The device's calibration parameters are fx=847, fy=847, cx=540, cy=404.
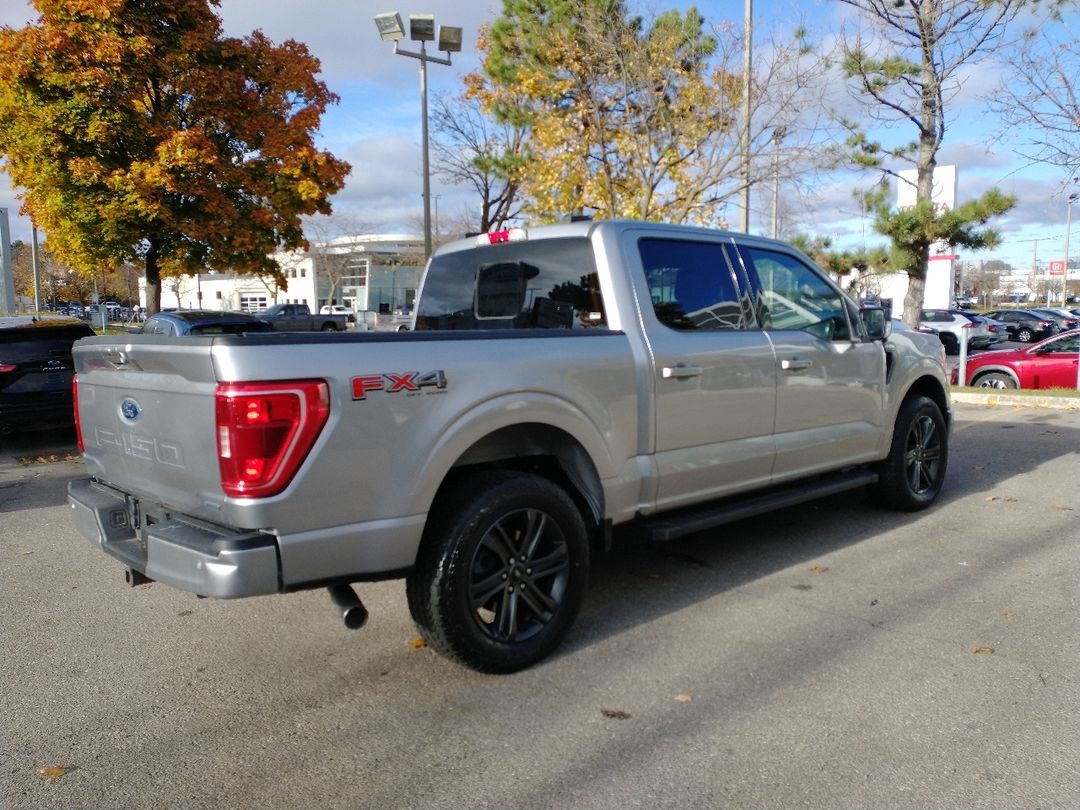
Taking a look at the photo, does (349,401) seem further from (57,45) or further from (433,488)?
(57,45)

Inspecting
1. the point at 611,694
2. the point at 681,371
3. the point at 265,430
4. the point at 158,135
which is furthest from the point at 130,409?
the point at 158,135

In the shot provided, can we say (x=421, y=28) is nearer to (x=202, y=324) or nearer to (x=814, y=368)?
(x=202, y=324)

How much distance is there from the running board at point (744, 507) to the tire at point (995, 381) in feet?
33.5

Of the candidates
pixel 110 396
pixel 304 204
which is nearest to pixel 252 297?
pixel 304 204

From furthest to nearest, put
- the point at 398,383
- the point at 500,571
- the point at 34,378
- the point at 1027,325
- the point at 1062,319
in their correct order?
the point at 1062,319 → the point at 1027,325 → the point at 34,378 → the point at 500,571 → the point at 398,383

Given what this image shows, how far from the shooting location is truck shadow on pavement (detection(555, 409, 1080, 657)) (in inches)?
179

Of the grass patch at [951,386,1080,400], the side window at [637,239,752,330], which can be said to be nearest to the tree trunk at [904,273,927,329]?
the grass patch at [951,386,1080,400]

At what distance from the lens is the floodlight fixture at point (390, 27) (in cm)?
1587

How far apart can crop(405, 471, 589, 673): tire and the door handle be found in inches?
36.2

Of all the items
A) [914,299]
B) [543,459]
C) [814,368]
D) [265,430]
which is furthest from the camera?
[914,299]

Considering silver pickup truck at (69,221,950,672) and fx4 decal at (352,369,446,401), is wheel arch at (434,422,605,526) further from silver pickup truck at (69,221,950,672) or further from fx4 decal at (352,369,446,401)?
fx4 decal at (352,369,446,401)

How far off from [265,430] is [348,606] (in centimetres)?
83

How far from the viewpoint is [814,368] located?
5.29 m

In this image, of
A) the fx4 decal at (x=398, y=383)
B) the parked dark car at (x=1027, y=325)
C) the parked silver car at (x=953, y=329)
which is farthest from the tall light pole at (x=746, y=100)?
the parked dark car at (x=1027, y=325)
